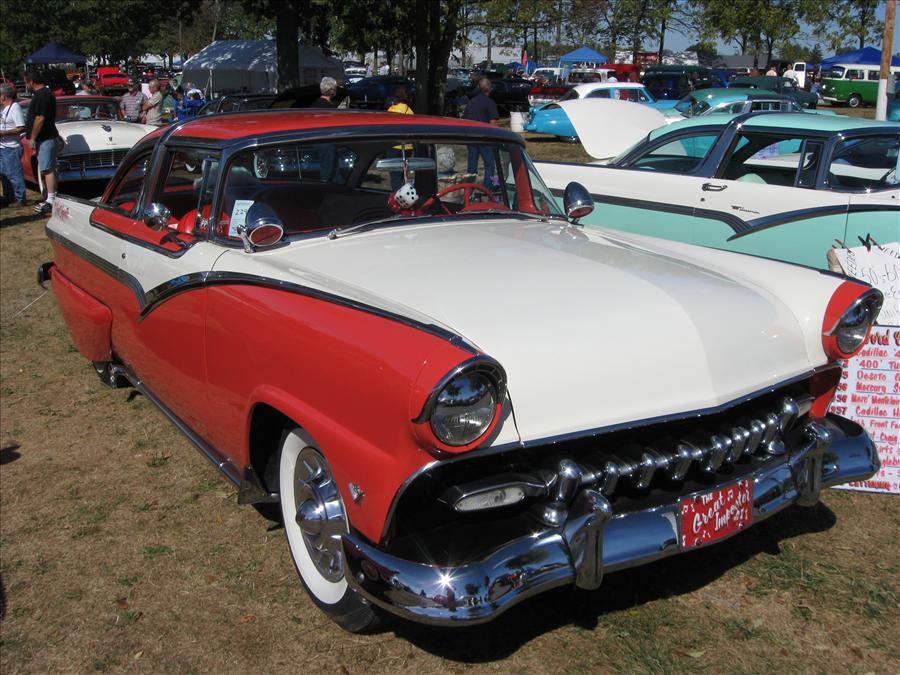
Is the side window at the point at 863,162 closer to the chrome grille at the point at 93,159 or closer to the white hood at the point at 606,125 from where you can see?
the white hood at the point at 606,125

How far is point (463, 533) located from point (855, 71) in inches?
1522

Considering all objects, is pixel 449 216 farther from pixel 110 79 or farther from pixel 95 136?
pixel 110 79

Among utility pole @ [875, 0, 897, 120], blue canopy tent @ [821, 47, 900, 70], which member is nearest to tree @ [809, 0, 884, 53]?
blue canopy tent @ [821, 47, 900, 70]

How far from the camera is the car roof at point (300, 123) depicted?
361cm

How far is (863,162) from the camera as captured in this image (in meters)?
5.86

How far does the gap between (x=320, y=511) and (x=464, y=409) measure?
71 cm

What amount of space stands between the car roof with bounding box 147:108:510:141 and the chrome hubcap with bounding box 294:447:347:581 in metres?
1.46

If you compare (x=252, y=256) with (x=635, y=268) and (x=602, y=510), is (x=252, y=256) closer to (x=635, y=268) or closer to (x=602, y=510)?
(x=635, y=268)

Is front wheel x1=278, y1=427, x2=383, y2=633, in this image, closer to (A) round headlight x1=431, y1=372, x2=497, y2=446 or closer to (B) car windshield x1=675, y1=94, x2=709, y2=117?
(A) round headlight x1=431, y1=372, x2=497, y2=446

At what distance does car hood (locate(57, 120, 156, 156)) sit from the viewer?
11.4 meters

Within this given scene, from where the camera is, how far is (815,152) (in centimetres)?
580

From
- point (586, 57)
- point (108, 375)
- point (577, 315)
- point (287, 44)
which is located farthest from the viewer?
point (586, 57)

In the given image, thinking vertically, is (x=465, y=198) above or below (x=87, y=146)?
below

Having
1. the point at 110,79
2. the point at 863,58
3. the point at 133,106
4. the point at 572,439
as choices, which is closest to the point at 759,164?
the point at 572,439
